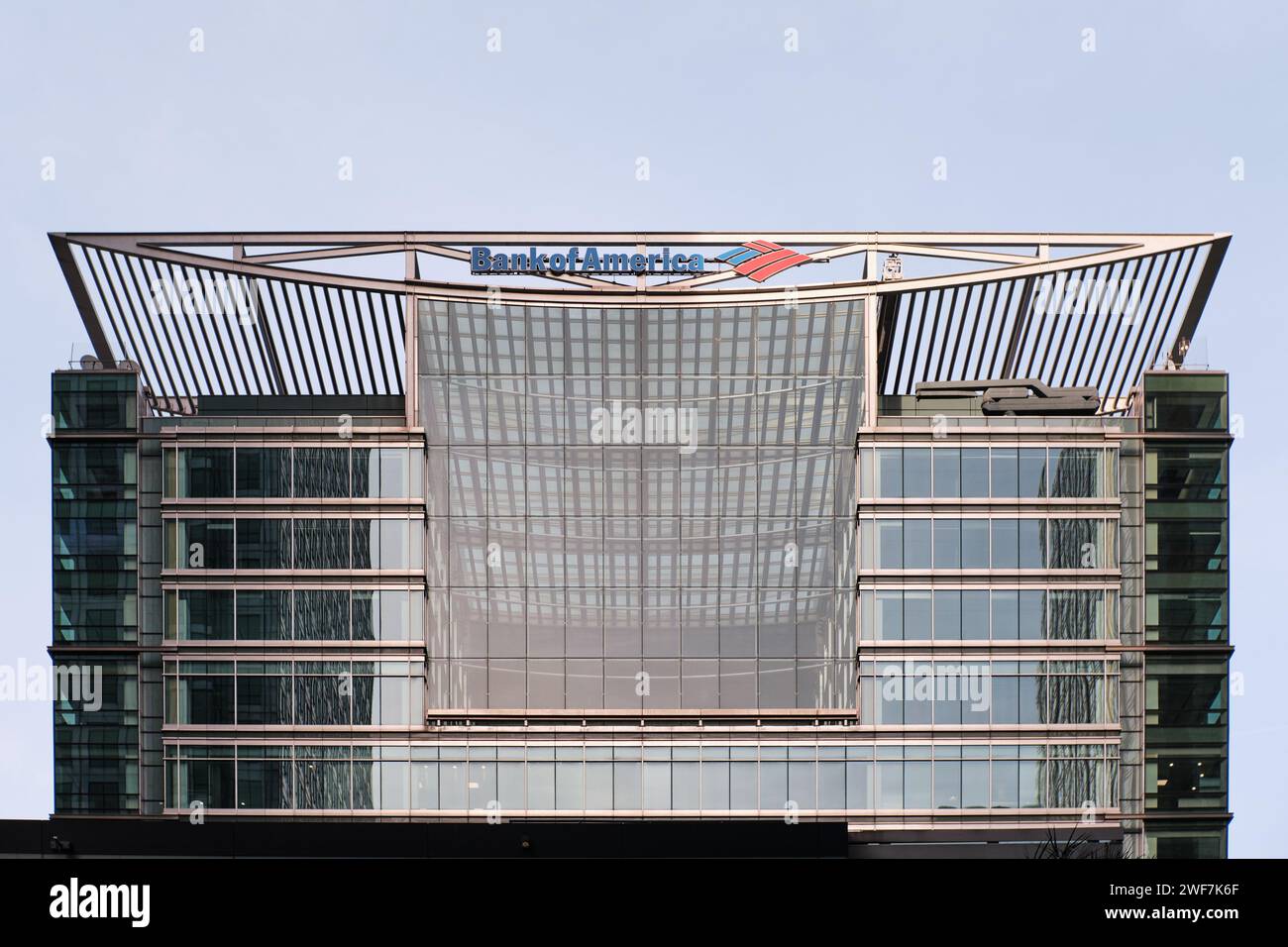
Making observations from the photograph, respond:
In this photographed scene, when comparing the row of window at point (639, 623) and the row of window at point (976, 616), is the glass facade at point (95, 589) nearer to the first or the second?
the row of window at point (639, 623)

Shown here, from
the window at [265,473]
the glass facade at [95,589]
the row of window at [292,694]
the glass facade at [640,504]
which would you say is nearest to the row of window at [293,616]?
the row of window at [292,694]

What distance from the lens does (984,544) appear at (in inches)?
3061

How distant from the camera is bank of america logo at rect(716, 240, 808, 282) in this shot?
7862 cm

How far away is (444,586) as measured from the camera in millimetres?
78688

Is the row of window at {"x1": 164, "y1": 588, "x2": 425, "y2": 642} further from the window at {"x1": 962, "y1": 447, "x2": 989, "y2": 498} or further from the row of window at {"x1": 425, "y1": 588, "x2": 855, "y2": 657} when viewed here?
the window at {"x1": 962, "y1": 447, "x2": 989, "y2": 498}

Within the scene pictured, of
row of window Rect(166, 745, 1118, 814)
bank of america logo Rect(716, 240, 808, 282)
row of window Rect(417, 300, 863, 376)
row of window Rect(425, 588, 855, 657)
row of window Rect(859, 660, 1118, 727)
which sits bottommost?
row of window Rect(166, 745, 1118, 814)

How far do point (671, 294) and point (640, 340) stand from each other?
2546mm

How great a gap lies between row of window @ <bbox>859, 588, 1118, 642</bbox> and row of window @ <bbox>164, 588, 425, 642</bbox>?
68.4ft

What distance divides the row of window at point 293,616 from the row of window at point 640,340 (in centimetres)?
1119

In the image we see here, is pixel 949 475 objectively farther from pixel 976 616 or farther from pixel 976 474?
pixel 976 616

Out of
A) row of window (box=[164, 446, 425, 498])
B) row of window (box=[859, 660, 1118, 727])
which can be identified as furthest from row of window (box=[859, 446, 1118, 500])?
row of window (box=[164, 446, 425, 498])

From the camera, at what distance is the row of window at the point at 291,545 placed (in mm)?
77938
